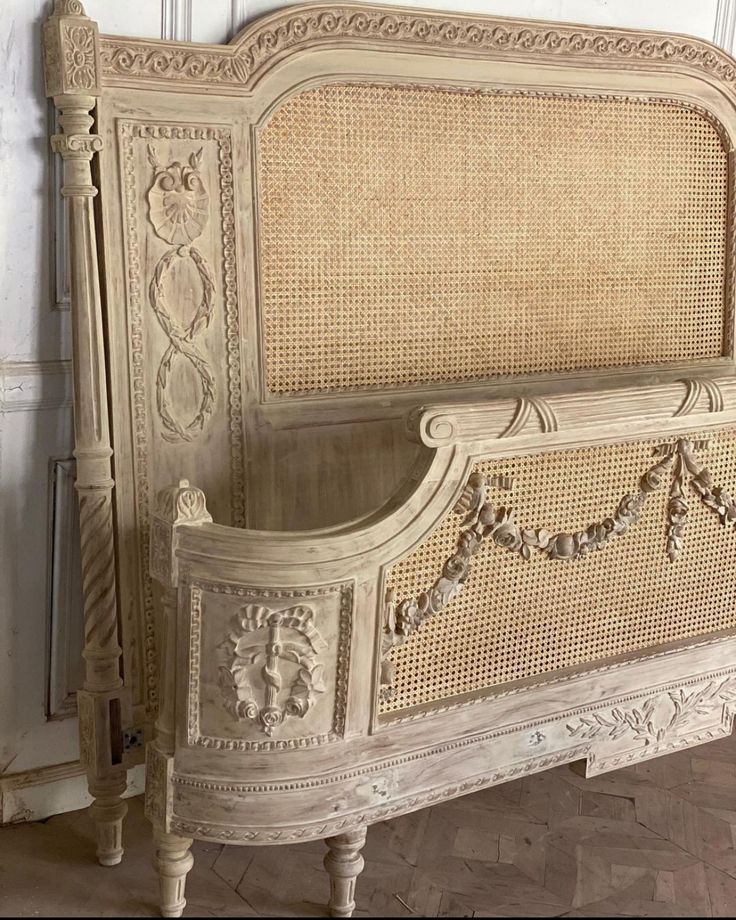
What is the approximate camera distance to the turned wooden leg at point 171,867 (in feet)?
6.52

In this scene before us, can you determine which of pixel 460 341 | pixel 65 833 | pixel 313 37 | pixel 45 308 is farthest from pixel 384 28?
pixel 65 833

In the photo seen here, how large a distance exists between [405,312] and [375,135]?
0.40m

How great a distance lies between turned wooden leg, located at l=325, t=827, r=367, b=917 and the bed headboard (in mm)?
539

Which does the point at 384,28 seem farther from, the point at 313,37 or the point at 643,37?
the point at 643,37

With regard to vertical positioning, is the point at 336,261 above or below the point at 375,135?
below

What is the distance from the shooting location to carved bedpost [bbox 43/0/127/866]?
201 centimetres

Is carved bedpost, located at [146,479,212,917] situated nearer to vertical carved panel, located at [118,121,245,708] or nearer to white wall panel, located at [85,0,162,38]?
vertical carved panel, located at [118,121,245,708]

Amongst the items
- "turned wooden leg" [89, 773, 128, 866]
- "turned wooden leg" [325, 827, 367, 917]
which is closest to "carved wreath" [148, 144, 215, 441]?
"turned wooden leg" [89, 773, 128, 866]

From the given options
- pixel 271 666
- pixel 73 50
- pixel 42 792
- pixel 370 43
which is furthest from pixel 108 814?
pixel 370 43

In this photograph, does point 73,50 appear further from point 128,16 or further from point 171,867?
point 171,867

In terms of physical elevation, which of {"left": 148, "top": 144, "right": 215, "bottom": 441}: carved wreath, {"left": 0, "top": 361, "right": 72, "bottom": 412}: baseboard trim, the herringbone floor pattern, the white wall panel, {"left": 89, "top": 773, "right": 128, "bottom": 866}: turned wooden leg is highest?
the white wall panel

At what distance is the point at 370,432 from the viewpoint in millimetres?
2418

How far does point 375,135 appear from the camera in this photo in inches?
92.4

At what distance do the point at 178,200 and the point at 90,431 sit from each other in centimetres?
51
